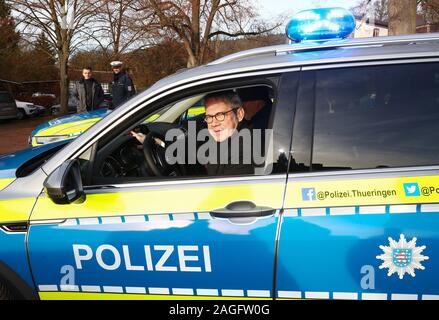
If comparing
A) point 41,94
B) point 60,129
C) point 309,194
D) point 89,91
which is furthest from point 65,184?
point 41,94

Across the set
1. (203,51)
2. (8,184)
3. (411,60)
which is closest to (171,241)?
(8,184)

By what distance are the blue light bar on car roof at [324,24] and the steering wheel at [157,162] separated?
1.06 m

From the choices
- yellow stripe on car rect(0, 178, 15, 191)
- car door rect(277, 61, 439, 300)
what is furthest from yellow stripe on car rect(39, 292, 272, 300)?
yellow stripe on car rect(0, 178, 15, 191)

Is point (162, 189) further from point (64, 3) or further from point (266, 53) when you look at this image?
point (64, 3)

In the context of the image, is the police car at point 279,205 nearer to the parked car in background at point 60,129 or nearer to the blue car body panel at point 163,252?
the blue car body panel at point 163,252

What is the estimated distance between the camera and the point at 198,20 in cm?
1761

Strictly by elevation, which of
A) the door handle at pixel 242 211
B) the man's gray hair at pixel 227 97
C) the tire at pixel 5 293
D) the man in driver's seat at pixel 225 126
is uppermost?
the man's gray hair at pixel 227 97

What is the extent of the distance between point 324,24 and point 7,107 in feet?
58.3

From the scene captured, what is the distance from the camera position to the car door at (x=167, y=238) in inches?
68.2

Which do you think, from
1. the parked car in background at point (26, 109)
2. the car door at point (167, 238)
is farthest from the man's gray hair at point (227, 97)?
the parked car in background at point (26, 109)

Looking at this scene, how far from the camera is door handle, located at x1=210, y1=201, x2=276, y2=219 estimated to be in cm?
171

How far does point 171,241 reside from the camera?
1.79 meters

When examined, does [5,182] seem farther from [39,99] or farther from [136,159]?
[39,99]
